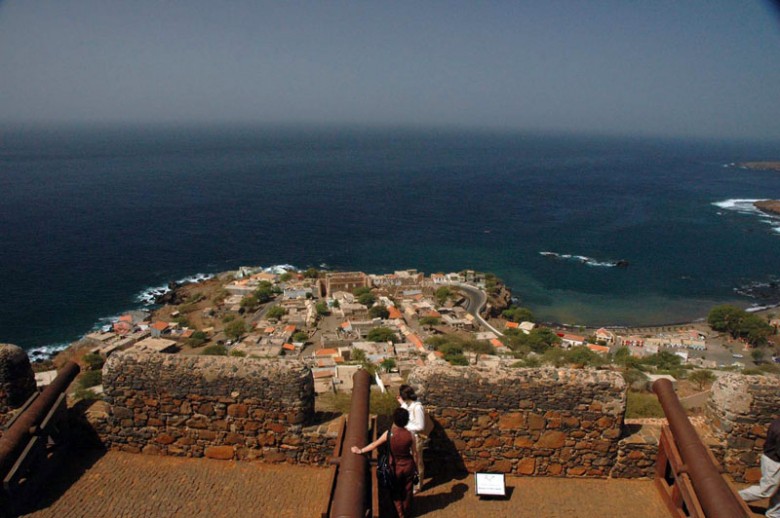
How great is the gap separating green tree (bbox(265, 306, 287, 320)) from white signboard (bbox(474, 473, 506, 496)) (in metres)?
42.2

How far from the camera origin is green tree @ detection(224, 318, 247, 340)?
40.6 metres

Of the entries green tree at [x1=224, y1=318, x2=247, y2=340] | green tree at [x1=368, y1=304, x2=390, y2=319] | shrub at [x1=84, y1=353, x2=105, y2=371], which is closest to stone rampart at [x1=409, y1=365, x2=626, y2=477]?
shrub at [x1=84, y1=353, x2=105, y2=371]

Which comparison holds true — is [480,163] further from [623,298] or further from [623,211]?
[623,298]

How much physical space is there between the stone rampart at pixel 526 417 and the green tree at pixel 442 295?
47362 mm

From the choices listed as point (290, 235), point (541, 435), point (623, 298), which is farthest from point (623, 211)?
point (541, 435)

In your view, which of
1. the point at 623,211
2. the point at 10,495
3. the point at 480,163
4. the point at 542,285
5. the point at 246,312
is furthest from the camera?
the point at 480,163

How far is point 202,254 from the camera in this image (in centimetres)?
6781

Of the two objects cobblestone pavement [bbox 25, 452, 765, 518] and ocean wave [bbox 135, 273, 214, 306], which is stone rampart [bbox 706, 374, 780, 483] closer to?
cobblestone pavement [bbox 25, 452, 765, 518]

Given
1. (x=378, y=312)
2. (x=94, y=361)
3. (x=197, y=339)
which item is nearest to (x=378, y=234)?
(x=378, y=312)

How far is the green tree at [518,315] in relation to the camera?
50438 millimetres

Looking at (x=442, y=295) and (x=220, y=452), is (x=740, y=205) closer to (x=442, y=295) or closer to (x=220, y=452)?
(x=442, y=295)

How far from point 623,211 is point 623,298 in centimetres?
4940

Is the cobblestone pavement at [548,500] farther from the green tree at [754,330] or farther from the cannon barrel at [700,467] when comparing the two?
the green tree at [754,330]

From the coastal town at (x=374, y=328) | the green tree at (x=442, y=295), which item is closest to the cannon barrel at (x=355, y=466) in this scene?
the coastal town at (x=374, y=328)
